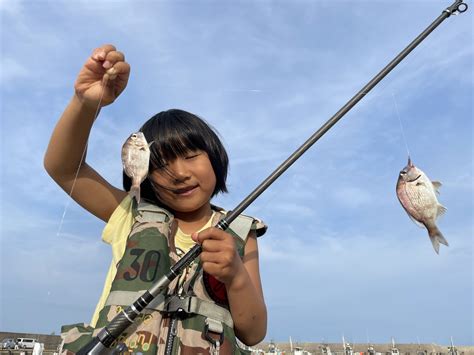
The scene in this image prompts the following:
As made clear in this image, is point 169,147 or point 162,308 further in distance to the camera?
point 169,147

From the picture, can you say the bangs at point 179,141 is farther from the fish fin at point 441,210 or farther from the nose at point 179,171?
the fish fin at point 441,210

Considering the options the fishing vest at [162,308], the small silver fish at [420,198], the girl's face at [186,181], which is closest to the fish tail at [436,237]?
the small silver fish at [420,198]

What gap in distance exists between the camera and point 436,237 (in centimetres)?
327

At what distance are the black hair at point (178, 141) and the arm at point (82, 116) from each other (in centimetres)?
47

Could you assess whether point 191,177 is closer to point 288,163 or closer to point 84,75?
point 288,163

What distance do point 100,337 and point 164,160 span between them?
136 cm

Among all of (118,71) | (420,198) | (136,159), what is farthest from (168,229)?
(420,198)

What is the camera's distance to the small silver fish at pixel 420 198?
3.35 m

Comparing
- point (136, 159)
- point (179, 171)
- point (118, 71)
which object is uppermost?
point (118, 71)

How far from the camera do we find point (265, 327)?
3213 mm

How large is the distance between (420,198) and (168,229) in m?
1.97

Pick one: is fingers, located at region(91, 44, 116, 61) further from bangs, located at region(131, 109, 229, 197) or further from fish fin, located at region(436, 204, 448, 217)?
fish fin, located at region(436, 204, 448, 217)

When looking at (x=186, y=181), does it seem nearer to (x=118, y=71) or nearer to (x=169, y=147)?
(x=169, y=147)

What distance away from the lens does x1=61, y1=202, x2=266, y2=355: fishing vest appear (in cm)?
279
